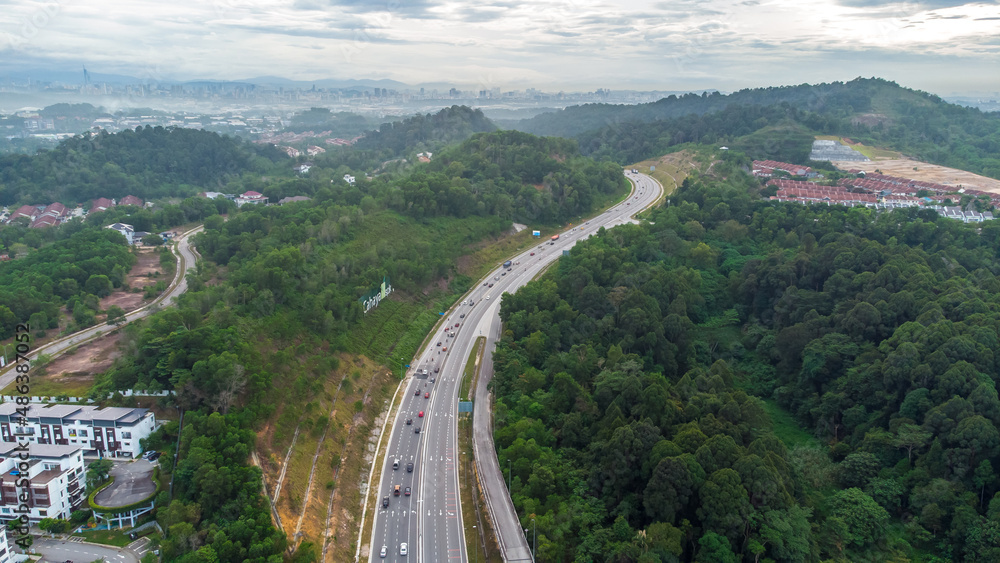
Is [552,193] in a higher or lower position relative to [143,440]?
higher

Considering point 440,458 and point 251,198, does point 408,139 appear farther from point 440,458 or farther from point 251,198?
point 440,458

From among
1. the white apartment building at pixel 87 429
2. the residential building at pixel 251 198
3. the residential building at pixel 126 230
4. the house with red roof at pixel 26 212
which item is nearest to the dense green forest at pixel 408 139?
the residential building at pixel 251 198

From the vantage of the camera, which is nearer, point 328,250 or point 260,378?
point 260,378

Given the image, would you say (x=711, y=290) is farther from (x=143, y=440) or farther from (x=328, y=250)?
(x=143, y=440)

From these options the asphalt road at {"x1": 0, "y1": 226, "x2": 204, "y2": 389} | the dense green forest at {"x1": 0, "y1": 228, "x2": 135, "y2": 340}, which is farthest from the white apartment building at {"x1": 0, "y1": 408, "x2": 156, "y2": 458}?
the dense green forest at {"x1": 0, "y1": 228, "x2": 135, "y2": 340}

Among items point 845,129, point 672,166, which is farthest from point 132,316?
point 845,129

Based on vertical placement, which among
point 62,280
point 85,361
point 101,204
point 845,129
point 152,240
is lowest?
point 85,361

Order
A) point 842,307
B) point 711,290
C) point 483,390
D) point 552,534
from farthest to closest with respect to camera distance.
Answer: point 711,290, point 842,307, point 483,390, point 552,534

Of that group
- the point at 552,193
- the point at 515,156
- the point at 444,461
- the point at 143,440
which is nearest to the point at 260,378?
the point at 143,440
